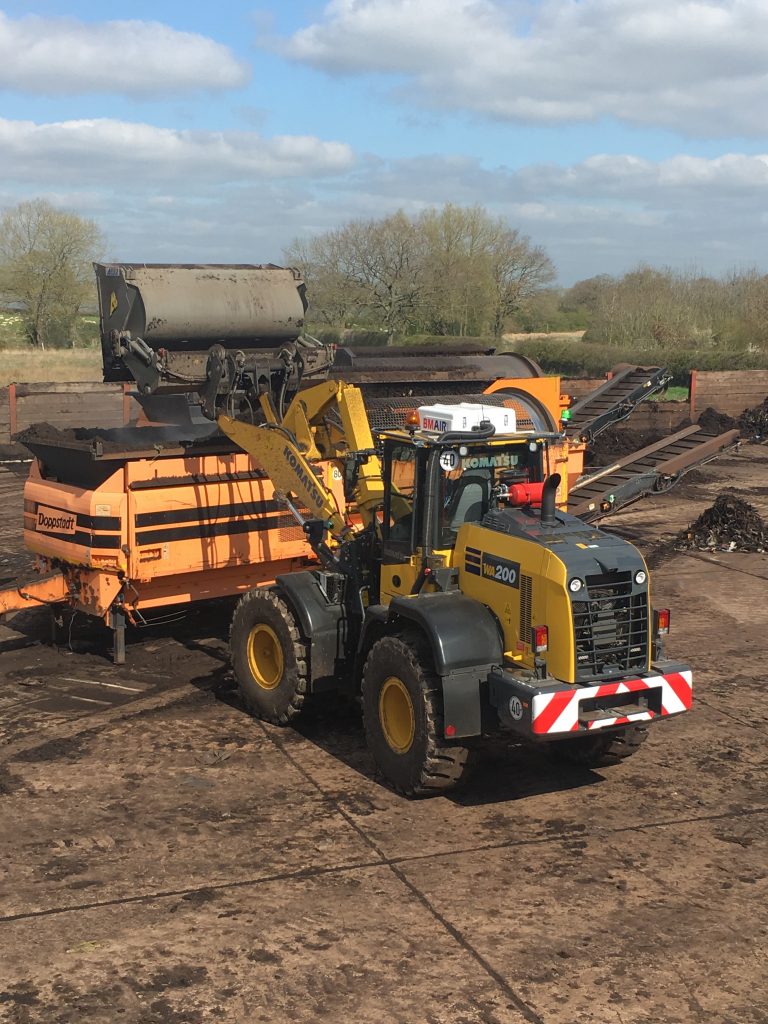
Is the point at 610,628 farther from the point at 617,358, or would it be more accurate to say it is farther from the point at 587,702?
the point at 617,358

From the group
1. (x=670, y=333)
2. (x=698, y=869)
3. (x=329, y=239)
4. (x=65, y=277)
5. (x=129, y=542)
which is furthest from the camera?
(x=65, y=277)

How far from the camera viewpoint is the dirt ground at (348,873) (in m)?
4.62

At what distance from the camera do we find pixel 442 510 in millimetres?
6863

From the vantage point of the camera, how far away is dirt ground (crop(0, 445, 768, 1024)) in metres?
4.62

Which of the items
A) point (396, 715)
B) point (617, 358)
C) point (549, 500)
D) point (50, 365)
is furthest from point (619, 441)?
point (50, 365)

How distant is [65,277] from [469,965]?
41608 millimetres

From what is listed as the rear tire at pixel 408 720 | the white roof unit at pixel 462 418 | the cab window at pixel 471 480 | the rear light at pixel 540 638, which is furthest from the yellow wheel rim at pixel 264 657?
the rear light at pixel 540 638

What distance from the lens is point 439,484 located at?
6.78 metres

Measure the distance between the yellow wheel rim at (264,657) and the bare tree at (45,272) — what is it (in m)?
37.2

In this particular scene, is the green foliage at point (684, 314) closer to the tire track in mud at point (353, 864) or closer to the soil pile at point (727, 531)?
the soil pile at point (727, 531)

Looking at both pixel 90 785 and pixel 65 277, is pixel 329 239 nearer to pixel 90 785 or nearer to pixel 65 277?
pixel 65 277

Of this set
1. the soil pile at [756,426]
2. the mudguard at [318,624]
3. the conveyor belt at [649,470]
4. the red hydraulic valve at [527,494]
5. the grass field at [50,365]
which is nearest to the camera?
the red hydraulic valve at [527,494]

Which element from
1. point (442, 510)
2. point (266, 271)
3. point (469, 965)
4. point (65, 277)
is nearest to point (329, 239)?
point (65, 277)

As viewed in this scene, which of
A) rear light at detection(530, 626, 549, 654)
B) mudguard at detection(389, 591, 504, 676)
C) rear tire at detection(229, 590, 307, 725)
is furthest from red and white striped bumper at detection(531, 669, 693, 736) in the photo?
rear tire at detection(229, 590, 307, 725)
